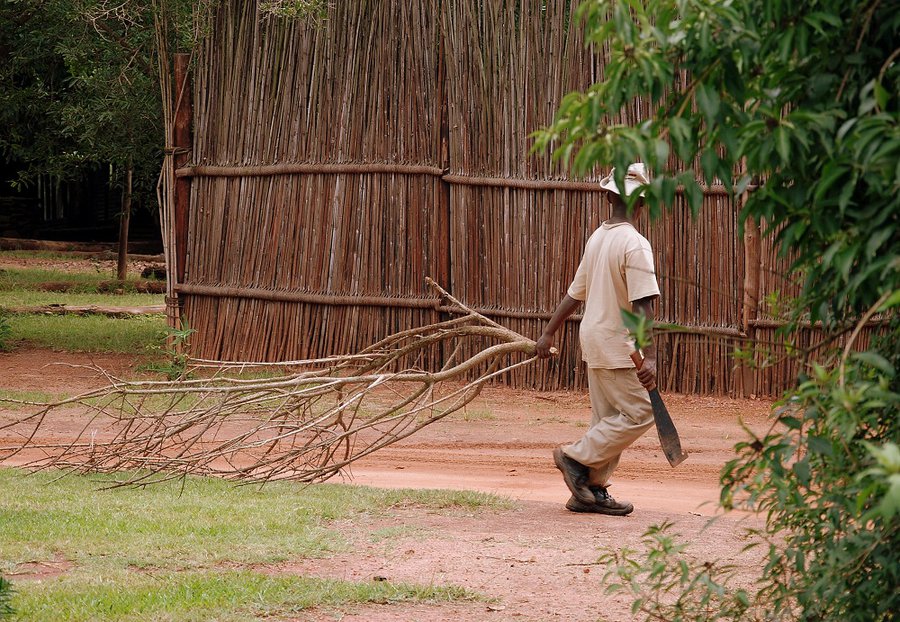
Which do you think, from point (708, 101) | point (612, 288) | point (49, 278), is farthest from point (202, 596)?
point (49, 278)

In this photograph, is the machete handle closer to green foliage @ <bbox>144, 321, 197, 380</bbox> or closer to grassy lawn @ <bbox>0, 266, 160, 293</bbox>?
green foliage @ <bbox>144, 321, 197, 380</bbox>

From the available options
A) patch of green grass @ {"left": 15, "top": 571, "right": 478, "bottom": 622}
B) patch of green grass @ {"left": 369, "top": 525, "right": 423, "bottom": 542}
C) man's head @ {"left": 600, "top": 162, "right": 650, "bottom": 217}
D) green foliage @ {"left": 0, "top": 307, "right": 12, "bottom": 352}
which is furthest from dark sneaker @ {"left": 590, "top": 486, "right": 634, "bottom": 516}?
green foliage @ {"left": 0, "top": 307, "right": 12, "bottom": 352}

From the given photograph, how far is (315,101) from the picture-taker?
11.3m

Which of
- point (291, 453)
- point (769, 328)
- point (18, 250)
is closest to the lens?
point (291, 453)

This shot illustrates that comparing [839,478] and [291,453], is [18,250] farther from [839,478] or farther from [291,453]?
[839,478]

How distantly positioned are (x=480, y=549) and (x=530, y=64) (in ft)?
20.4

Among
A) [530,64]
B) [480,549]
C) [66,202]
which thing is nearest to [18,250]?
[66,202]

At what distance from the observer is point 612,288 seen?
6332 mm

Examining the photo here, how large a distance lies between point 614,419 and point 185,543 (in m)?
2.44

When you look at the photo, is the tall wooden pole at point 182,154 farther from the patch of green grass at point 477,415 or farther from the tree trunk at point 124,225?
the tree trunk at point 124,225

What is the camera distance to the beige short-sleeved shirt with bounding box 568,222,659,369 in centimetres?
620

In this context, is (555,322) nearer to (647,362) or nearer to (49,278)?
(647,362)

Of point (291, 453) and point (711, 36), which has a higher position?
point (711, 36)

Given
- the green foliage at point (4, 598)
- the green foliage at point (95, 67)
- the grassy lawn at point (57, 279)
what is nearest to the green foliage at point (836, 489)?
the green foliage at point (4, 598)
